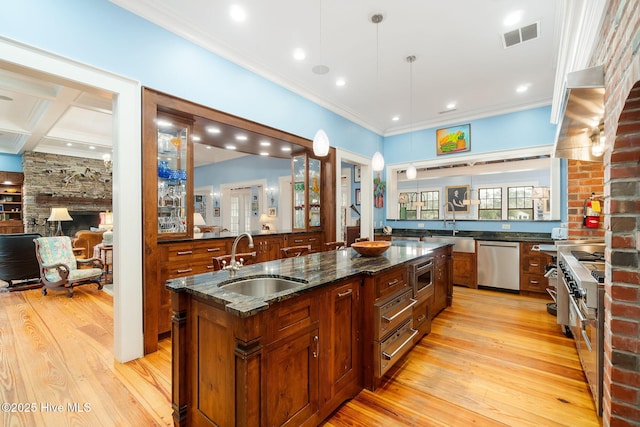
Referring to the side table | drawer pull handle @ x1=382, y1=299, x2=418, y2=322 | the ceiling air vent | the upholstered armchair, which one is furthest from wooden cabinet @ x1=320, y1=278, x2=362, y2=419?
the side table

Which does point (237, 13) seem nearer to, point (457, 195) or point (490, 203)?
point (457, 195)

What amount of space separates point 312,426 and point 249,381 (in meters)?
0.66

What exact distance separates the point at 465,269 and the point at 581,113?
11.6 feet

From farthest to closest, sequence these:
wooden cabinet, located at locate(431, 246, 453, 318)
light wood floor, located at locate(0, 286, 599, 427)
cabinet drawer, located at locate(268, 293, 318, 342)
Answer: wooden cabinet, located at locate(431, 246, 453, 318) → light wood floor, located at locate(0, 286, 599, 427) → cabinet drawer, located at locate(268, 293, 318, 342)

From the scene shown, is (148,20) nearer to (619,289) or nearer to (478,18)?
(478,18)

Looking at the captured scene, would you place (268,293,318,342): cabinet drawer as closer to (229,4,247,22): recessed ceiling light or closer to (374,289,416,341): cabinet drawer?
(374,289,416,341): cabinet drawer

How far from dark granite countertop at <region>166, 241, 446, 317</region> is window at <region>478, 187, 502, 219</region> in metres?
5.36

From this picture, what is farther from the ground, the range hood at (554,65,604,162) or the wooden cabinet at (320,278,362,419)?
the range hood at (554,65,604,162)

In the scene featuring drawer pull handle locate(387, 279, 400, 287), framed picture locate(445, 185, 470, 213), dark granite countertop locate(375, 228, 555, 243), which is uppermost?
framed picture locate(445, 185, 470, 213)

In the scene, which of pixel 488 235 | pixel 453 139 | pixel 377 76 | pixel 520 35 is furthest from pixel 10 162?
pixel 488 235

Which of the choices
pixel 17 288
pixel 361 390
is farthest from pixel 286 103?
pixel 17 288

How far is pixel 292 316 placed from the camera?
4.75 feet

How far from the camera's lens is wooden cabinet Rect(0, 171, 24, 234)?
23.9 ft

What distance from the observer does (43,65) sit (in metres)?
2.06
